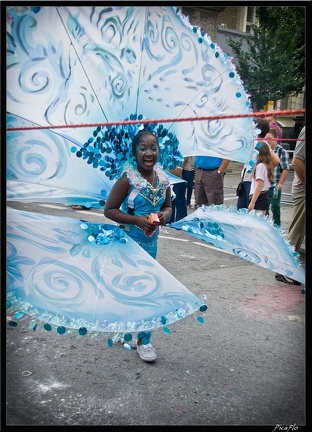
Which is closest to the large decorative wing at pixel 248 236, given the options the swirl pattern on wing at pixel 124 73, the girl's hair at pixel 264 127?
the swirl pattern on wing at pixel 124 73

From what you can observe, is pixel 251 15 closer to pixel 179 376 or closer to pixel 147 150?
pixel 147 150

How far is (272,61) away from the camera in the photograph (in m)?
6.66

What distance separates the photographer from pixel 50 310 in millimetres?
2416

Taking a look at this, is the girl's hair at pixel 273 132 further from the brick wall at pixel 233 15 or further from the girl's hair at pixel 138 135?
the girl's hair at pixel 138 135

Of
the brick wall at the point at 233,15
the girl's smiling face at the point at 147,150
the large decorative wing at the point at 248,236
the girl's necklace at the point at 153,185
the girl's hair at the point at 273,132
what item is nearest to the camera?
the brick wall at the point at 233,15

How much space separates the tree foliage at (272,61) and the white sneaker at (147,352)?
6.95ft

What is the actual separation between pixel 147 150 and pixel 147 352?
1.32 meters

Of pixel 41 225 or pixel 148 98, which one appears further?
pixel 148 98

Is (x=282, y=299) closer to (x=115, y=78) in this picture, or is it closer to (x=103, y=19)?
(x=115, y=78)

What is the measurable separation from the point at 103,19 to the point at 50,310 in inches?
59.2

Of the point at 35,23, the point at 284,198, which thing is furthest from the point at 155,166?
the point at 284,198

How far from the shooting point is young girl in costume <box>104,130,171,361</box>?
2.81 meters

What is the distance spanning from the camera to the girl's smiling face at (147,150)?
2785 mm

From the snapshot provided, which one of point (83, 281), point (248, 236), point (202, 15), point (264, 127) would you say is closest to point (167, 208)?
point (248, 236)
